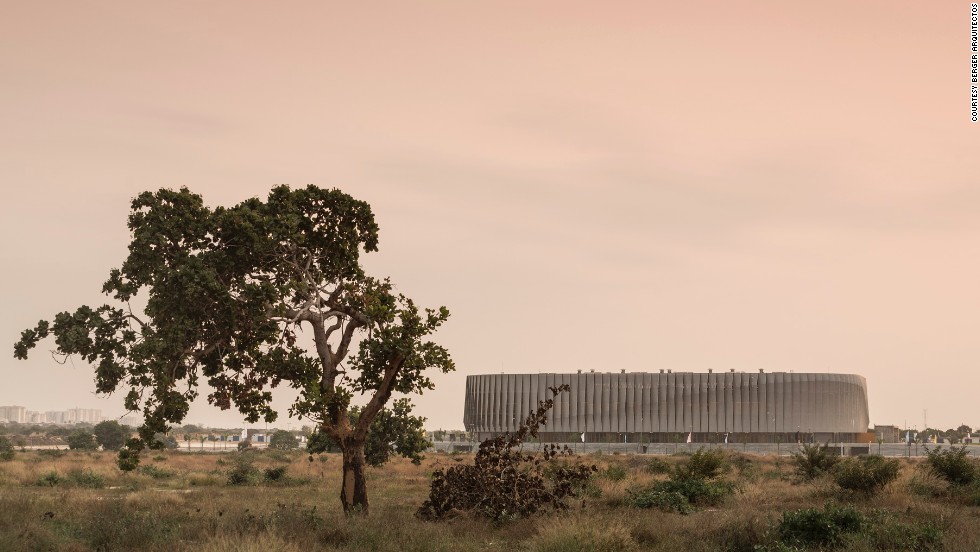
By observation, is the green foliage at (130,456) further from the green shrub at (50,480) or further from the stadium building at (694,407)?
the stadium building at (694,407)

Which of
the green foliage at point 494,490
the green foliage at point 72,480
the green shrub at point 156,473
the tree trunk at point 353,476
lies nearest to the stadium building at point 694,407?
the green shrub at point 156,473

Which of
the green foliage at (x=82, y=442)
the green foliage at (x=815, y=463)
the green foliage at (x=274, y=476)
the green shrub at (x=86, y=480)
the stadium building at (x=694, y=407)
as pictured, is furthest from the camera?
the stadium building at (x=694, y=407)

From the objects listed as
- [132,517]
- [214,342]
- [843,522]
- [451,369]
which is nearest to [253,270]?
[214,342]

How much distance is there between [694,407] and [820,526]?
13663 cm

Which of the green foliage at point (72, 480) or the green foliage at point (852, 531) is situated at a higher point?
the green foliage at point (852, 531)

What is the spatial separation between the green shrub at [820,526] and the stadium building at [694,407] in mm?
131561

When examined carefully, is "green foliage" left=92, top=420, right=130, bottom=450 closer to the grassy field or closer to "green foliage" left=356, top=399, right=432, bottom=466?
"green foliage" left=356, top=399, right=432, bottom=466

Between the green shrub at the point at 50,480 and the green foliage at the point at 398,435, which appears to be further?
the green shrub at the point at 50,480

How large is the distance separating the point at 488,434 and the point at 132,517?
14211 centimetres

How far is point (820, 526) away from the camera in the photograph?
22.3m

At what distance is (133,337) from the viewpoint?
27.5m

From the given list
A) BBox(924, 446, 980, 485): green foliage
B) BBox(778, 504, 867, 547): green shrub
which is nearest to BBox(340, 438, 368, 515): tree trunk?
BBox(778, 504, 867, 547): green shrub

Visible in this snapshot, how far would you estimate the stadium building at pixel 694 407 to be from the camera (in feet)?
510

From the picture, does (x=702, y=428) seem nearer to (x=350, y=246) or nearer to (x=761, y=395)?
(x=761, y=395)
